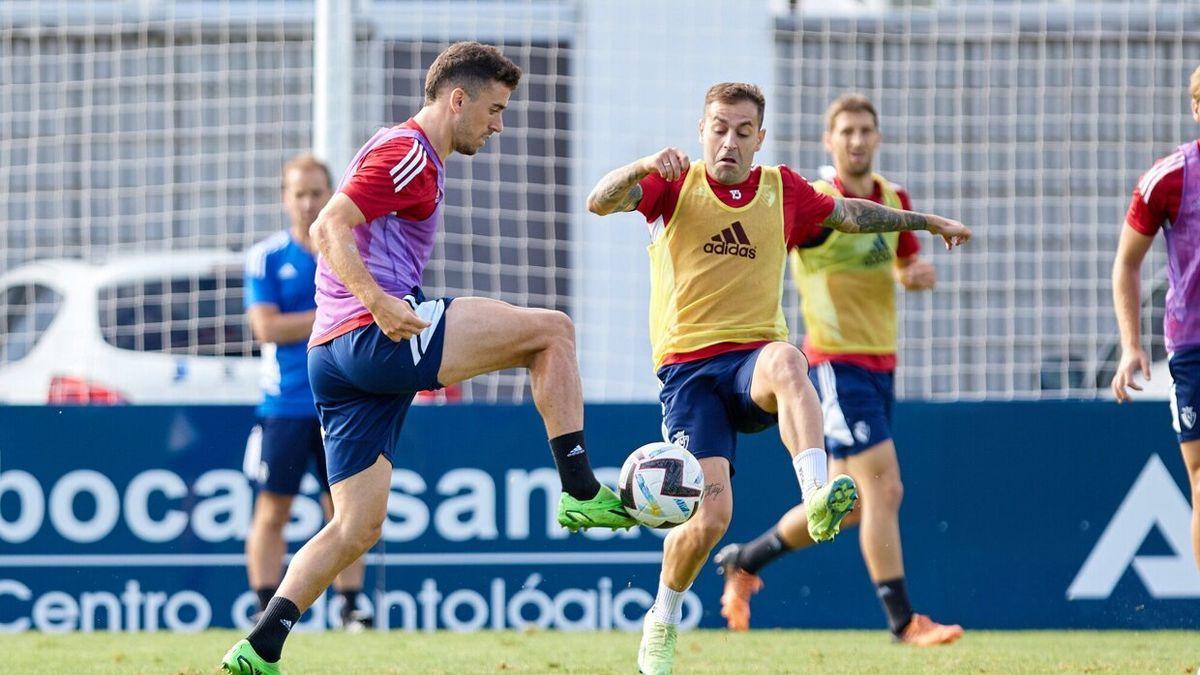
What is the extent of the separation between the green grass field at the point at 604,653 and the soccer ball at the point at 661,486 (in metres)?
1.25

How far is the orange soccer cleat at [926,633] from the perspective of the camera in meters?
7.59

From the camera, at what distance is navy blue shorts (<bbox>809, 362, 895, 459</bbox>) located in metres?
7.74

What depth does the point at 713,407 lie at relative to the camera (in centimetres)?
618

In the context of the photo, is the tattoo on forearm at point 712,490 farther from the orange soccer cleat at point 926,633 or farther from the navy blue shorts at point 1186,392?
the orange soccer cleat at point 926,633

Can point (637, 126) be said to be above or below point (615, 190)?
above

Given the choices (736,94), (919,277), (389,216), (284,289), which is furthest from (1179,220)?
(284,289)

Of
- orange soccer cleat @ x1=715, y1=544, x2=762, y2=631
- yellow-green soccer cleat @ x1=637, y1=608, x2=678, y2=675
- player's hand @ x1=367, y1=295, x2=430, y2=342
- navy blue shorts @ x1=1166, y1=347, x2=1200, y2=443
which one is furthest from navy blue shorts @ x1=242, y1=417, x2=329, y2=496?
navy blue shorts @ x1=1166, y1=347, x2=1200, y2=443

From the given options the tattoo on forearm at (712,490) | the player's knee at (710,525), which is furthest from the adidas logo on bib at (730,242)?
the player's knee at (710,525)

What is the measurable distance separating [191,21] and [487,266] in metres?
2.52

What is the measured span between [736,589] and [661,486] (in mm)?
2759

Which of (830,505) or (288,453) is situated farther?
(288,453)

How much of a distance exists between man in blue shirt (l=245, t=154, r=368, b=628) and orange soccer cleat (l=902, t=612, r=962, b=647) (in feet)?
8.97

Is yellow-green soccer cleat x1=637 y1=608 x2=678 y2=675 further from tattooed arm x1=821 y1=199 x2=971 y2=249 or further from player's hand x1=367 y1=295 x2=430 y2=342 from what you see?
tattooed arm x1=821 y1=199 x2=971 y2=249

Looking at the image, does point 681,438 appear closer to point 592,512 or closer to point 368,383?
point 592,512
